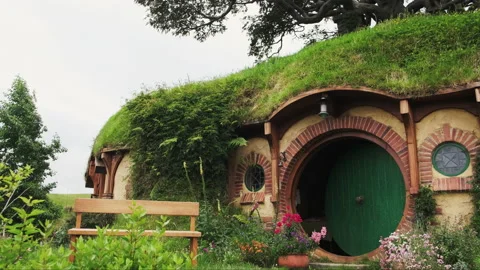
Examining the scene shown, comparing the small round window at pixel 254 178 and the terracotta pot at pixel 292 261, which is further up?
the small round window at pixel 254 178

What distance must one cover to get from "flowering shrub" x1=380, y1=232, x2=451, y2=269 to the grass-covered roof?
246cm

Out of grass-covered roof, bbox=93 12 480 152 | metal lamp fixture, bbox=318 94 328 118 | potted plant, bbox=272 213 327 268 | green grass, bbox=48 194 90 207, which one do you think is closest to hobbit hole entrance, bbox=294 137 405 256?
metal lamp fixture, bbox=318 94 328 118

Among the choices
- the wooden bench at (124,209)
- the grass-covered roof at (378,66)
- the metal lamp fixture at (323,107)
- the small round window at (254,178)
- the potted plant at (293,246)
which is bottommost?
the potted plant at (293,246)

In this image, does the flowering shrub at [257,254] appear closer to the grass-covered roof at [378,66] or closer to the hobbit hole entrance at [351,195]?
the hobbit hole entrance at [351,195]

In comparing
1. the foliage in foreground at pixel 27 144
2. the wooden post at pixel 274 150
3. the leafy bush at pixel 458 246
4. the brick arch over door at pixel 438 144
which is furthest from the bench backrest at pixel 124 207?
the foliage in foreground at pixel 27 144

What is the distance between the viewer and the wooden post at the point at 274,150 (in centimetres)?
874

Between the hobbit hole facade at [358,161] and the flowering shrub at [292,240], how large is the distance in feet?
3.71

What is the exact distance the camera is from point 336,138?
8539 mm

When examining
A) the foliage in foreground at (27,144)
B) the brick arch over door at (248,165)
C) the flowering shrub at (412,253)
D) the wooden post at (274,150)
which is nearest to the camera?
the flowering shrub at (412,253)

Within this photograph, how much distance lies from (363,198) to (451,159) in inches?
81.3

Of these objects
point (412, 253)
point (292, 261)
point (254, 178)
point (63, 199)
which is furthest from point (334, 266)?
point (63, 199)

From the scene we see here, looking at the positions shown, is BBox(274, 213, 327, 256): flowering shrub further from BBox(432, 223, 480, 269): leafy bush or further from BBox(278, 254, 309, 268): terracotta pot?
BBox(432, 223, 480, 269): leafy bush

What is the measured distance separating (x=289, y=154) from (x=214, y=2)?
929 cm

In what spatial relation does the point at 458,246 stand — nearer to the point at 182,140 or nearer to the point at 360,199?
the point at 360,199
